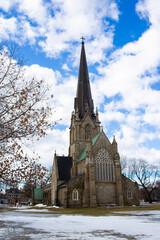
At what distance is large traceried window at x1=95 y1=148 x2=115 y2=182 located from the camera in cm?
3691

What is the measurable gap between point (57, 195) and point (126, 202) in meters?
13.3

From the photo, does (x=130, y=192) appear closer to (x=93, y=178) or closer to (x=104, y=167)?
(x=104, y=167)

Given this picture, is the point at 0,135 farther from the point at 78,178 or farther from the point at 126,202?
the point at 126,202

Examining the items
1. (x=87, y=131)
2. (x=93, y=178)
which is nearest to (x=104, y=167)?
(x=93, y=178)

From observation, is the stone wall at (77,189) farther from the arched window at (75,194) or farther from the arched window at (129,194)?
the arched window at (129,194)

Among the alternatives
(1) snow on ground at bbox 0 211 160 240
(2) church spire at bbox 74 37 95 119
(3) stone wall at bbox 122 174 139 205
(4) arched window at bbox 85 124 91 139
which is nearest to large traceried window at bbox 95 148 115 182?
(3) stone wall at bbox 122 174 139 205

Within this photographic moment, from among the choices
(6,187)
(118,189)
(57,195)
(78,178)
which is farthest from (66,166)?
(6,187)

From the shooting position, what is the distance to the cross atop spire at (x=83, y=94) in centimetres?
4967

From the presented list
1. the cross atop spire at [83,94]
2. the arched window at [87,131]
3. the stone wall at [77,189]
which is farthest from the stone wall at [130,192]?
the cross atop spire at [83,94]

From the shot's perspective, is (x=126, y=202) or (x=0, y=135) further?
(x=126, y=202)

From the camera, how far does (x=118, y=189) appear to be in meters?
36.0

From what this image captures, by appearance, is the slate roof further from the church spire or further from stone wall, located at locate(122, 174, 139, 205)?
stone wall, located at locate(122, 174, 139, 205)

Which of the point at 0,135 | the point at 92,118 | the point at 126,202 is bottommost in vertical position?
the point at 126,202

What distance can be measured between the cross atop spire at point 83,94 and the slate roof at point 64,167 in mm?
9935
